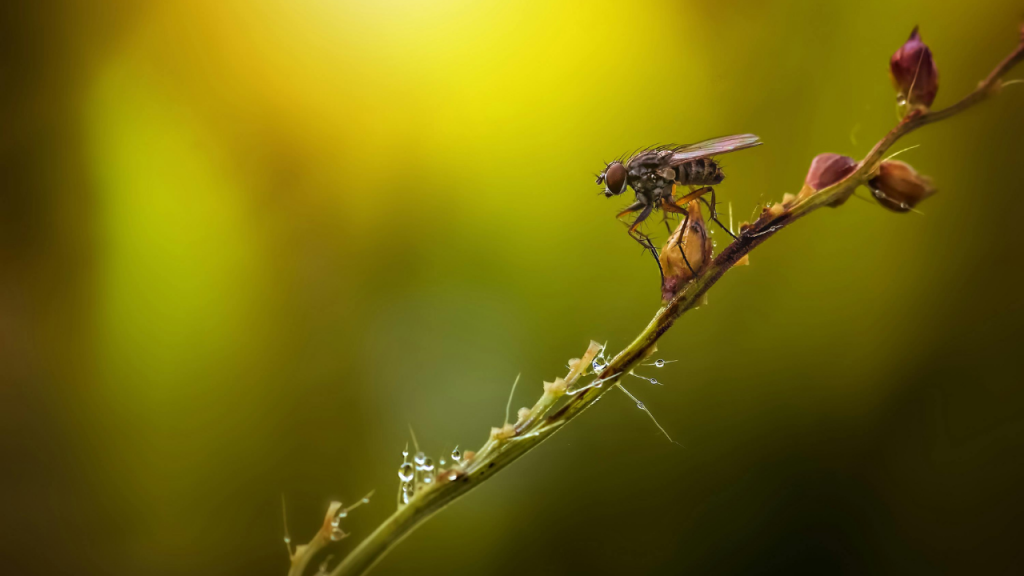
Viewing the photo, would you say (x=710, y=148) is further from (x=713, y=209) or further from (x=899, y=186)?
(x=899, y=186)

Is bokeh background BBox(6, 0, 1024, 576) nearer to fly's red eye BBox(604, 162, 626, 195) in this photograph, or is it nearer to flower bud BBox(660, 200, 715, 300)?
fly's red eye BBox(604, 162, 626, 195)

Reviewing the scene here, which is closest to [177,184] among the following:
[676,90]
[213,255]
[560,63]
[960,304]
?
[213,255]

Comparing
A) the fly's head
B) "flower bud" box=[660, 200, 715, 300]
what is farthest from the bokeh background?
"flower bud" box=[660, 200, 715, 300]

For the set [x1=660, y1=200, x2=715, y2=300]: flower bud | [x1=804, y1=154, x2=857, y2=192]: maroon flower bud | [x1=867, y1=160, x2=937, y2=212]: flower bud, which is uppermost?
[x1=660, y1=200, x2=715, y2=300]: flower bud

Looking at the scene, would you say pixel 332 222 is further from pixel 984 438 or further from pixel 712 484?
pixel 984 438

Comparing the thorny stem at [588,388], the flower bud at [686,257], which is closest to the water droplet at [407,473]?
the thorny stem at [588,388]
